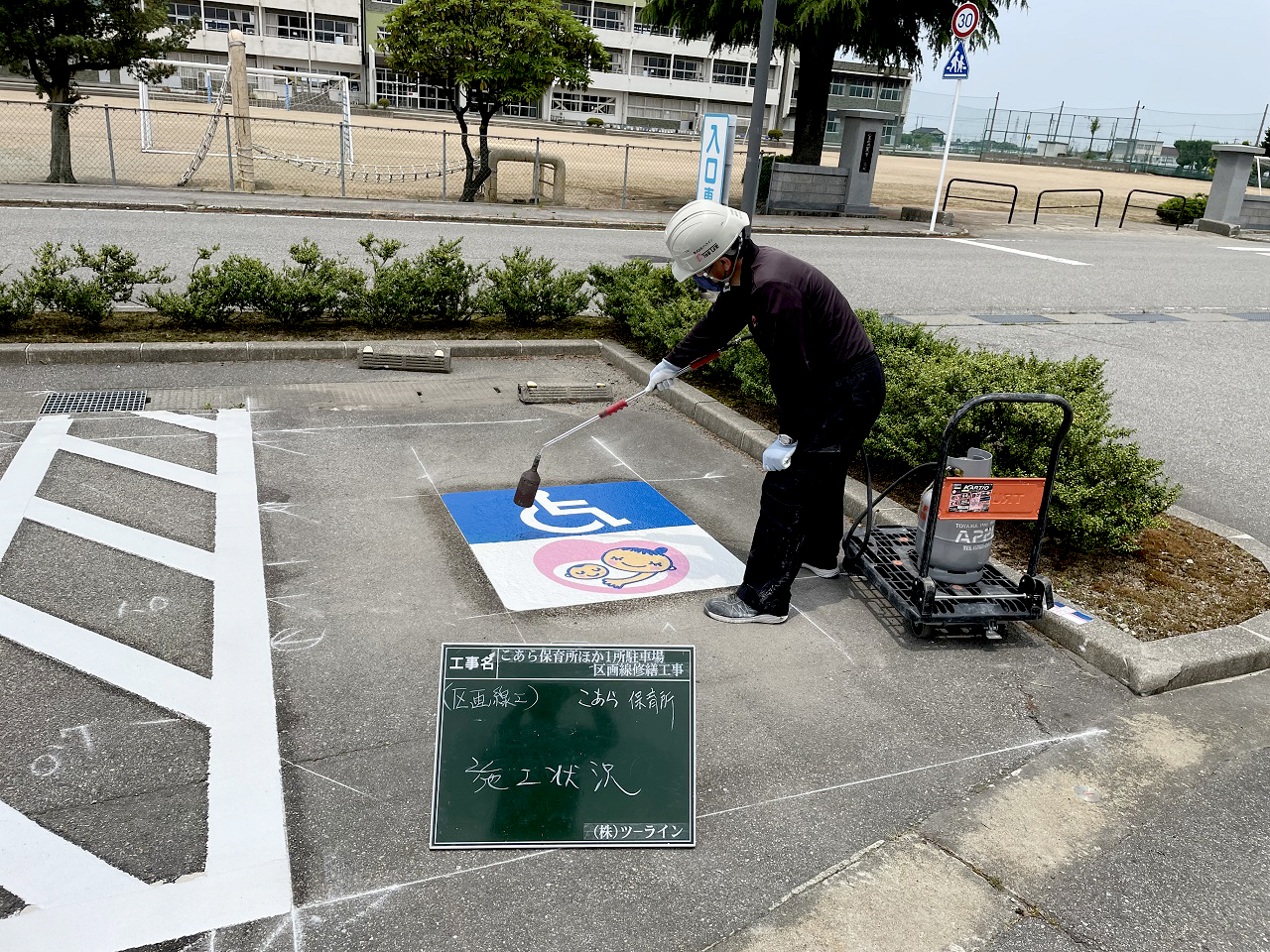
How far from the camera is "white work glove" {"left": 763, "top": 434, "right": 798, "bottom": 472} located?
13.5 ft

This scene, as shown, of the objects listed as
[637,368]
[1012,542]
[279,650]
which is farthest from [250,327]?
[1012,542]

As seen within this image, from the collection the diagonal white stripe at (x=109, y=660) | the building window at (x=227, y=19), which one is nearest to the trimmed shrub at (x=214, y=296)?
the diagonal white stripe at (x=109, y=660)

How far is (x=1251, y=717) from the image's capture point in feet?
12.8

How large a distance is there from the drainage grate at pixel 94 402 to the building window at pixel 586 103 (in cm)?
6462

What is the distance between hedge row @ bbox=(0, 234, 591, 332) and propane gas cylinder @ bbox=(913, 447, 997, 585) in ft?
18.5

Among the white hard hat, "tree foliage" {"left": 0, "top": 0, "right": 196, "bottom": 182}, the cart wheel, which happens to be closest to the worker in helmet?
the white hard hat

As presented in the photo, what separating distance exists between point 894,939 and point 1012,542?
3042mm

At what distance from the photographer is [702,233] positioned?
3.90m

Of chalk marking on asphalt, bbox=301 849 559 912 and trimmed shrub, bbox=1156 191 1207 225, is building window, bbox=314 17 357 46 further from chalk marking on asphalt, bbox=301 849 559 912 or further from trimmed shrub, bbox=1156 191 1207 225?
chalk marking on asphalt, bbox=301 849 559 912

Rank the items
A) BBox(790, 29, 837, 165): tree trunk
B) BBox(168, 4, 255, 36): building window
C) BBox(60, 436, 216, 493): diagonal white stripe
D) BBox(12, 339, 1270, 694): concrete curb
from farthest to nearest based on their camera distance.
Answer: BBox(168, 4, 255, 36): building window < BBox(790, 29, 837, 165): tree trunk < BBox(60, 436, 216, 493): diagonal white stripe < BBox(12, 339, 1270, 694): concrete curb

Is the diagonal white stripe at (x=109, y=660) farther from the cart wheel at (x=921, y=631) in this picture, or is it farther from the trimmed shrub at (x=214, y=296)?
the trimmed shrub at (x=214, y=296)

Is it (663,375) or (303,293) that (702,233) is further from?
(303,293)

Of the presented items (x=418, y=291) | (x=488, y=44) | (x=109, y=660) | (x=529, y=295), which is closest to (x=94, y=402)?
(x=418, y=291)

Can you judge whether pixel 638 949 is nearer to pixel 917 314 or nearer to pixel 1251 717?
pixel 1251 717
